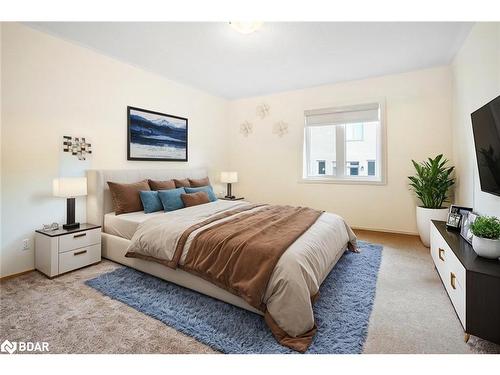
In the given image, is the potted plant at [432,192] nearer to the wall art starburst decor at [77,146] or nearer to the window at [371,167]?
the window at [371,167]

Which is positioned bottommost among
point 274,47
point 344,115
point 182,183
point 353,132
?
point 182,183

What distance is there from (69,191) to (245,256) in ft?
7.03

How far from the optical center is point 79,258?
2762 mm

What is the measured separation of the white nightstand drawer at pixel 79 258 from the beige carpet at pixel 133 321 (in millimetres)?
111

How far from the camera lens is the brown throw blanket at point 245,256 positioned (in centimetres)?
173

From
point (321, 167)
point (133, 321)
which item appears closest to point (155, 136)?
point (133, 321)

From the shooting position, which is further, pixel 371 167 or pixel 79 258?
pixel 371 167

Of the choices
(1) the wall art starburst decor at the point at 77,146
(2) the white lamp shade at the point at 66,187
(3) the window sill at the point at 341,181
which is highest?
(1) the wall art starburst decor at the point at 77,146

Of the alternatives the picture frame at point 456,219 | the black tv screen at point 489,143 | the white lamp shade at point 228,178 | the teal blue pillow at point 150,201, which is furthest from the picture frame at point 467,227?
the white lamp shade at point 228,178

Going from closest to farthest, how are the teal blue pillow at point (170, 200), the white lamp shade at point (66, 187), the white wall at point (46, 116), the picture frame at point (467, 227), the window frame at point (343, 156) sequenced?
the picture frame at point (467, 227)
the white wall at point (46, 116)
the white lamp shade at point (66, 187)
the teal blue pillow at point (170, 200)
the window frame at point (343, 156)

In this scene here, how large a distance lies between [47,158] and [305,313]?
10.3 feet

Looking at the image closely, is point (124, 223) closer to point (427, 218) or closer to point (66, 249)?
point (66, 249)
